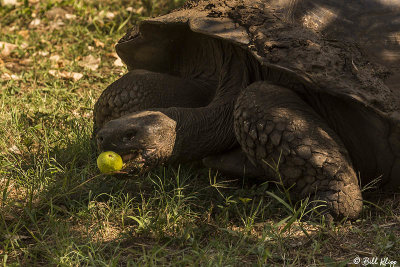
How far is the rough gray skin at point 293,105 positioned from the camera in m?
2.92

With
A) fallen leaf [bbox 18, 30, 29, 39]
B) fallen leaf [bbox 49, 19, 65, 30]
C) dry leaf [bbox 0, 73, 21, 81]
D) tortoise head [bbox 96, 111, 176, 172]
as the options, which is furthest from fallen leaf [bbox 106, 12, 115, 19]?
tortoise head [bbox 96, 111, 176, 172]

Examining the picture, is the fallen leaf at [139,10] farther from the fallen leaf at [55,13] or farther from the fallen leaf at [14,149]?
the fallen leaf at [14,149]

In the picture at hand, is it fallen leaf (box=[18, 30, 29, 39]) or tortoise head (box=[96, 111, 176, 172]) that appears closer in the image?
tortoise head (box=[96, 111, 176, 172])

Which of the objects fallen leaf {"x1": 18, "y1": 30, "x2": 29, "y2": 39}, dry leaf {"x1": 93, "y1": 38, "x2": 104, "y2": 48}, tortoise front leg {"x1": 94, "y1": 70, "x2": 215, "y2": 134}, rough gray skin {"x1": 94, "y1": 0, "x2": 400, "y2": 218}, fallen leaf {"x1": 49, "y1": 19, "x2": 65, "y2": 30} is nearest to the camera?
rough gray skin {"x1": 94, "y1": 0, "x2": 400, "y2": 218}

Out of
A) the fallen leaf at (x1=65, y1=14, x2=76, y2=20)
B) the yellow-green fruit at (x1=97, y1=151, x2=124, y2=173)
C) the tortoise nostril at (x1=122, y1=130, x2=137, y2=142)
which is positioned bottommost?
the fallen leaf at (x1=65, y1=14, x2=76, y2=20)

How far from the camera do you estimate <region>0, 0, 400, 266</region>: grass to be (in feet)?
8.63

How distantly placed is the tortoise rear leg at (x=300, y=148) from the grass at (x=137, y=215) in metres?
0.13

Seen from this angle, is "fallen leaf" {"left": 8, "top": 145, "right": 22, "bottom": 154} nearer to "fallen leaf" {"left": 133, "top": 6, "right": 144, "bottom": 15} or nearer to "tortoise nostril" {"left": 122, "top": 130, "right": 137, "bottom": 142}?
"tortoise nostril" {"left": 122, "top": 130, "right": 137, "bottom": 142}

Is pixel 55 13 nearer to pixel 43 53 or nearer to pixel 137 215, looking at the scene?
pixel 43 53

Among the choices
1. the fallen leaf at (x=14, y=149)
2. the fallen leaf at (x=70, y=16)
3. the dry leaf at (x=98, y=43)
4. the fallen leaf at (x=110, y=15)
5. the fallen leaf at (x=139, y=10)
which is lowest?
the dry leaf at (x=98, y=43)

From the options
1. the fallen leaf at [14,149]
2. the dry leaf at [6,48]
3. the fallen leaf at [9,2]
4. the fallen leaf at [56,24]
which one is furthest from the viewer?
the fallen leaf at [9,2]

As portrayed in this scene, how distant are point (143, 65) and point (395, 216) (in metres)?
2.15

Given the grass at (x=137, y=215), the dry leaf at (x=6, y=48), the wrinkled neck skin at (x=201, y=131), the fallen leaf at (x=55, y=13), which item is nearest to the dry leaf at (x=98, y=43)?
the dry leaf at (x=6, y=48)

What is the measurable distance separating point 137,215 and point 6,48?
11.6 feet
